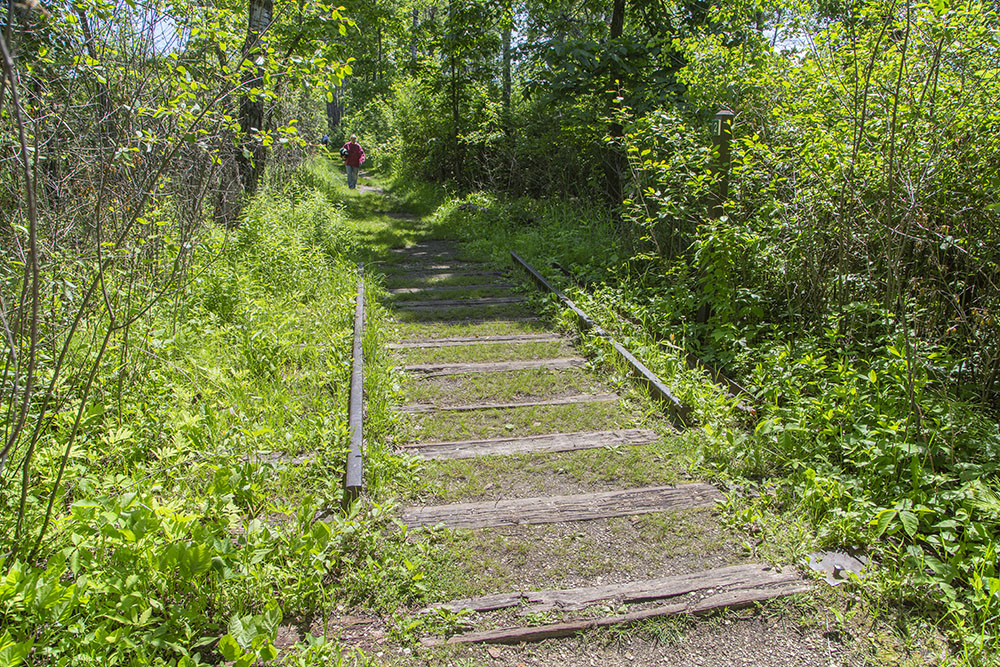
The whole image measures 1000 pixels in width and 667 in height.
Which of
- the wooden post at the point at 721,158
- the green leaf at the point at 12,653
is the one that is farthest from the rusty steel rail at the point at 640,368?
the green leaf at the point at 12,653

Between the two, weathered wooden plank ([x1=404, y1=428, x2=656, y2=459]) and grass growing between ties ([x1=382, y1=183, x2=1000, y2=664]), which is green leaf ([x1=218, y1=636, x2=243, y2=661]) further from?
grass growing between ties ([x1=382, y1=183, x2=1000, y2=664])

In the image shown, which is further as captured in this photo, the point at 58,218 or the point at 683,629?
the point at 58,218

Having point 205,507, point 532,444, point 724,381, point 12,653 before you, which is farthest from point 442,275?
point 12,653

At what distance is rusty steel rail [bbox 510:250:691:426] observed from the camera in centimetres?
464

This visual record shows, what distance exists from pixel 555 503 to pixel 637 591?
0.82 meters

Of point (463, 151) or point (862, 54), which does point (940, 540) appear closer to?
point (862, 54)

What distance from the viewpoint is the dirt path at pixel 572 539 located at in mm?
2770

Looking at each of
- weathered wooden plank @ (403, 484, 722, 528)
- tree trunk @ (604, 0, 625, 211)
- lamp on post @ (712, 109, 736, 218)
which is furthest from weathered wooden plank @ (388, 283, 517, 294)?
weathered wooden plank @ (403, 484, 722, 528)

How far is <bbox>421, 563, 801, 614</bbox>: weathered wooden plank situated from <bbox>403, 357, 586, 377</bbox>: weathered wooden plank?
2.91 m

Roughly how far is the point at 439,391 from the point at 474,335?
4.96ft

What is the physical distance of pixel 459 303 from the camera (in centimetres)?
809

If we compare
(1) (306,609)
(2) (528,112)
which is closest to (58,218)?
(1) (306,609)

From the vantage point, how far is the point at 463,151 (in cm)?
1770

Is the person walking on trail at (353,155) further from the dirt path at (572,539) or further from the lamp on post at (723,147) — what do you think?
the dirt path at (572,539)
